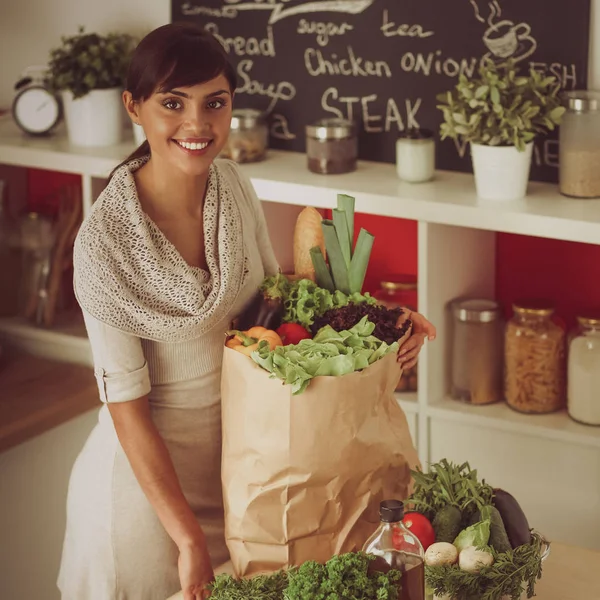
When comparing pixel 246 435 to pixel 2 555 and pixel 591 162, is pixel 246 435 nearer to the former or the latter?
pixel 591 162

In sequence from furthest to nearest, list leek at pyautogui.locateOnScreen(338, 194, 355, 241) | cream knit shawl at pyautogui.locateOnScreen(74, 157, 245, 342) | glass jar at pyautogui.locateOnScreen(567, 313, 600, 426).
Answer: glass jar at pyautogui.locateOnScreen(567, 313, 600, 426)
leek at pyautogui.locateOnScreen(338, 194, 355, 241)
cream knit shawl at pyautogui.locateOnScreen(74, 157, 245, 342)

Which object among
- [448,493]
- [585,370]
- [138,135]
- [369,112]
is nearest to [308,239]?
[448,493]

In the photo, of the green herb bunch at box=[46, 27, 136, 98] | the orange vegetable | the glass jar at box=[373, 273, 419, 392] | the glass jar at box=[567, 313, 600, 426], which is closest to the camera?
the orange vegetable

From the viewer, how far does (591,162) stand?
7.43ft

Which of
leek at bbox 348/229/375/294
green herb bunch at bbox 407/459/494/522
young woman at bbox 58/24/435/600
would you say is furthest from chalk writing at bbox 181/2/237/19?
green herb bunch at bbox 407/459/494/522

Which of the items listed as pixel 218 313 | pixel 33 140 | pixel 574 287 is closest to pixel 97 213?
pixel 218 313

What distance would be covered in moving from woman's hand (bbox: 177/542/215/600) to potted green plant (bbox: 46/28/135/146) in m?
1.56

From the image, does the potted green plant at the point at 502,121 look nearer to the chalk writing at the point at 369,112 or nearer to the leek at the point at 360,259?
the chalk writing at the point at 369,112

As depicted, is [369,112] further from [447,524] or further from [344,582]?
[344,582]

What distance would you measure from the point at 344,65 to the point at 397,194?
0.46m

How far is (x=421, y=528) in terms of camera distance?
1.51 metres

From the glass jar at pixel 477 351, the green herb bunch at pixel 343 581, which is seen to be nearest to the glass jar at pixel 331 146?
the glass jar at pixel 477 351

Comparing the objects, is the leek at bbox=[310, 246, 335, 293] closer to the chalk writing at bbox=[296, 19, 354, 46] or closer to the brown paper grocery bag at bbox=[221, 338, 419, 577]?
the brown paper grocery bag at bbox=[221, 338, 419, 577]

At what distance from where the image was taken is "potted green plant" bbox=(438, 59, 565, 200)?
7.36ft
